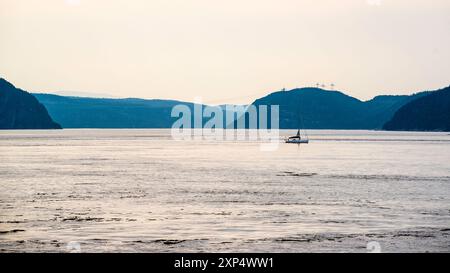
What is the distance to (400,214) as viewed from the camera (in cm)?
4269

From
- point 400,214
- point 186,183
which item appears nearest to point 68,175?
point 186,183

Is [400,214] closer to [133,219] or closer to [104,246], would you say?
[133,219]

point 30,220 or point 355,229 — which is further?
point 30,220

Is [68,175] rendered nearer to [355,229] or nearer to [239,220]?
[239,220]

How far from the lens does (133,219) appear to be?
39844 millimetres

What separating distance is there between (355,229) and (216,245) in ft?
27.5

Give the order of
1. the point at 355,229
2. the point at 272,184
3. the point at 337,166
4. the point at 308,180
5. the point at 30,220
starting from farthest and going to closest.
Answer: the point at 337,166
the point at 308,180
the point at 272,184
the point at 30,220
the point at 355,229

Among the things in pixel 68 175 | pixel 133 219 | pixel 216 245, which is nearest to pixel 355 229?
pixel 216 245

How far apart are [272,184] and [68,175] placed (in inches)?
909

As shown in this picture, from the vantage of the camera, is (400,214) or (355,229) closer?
(355,229)
